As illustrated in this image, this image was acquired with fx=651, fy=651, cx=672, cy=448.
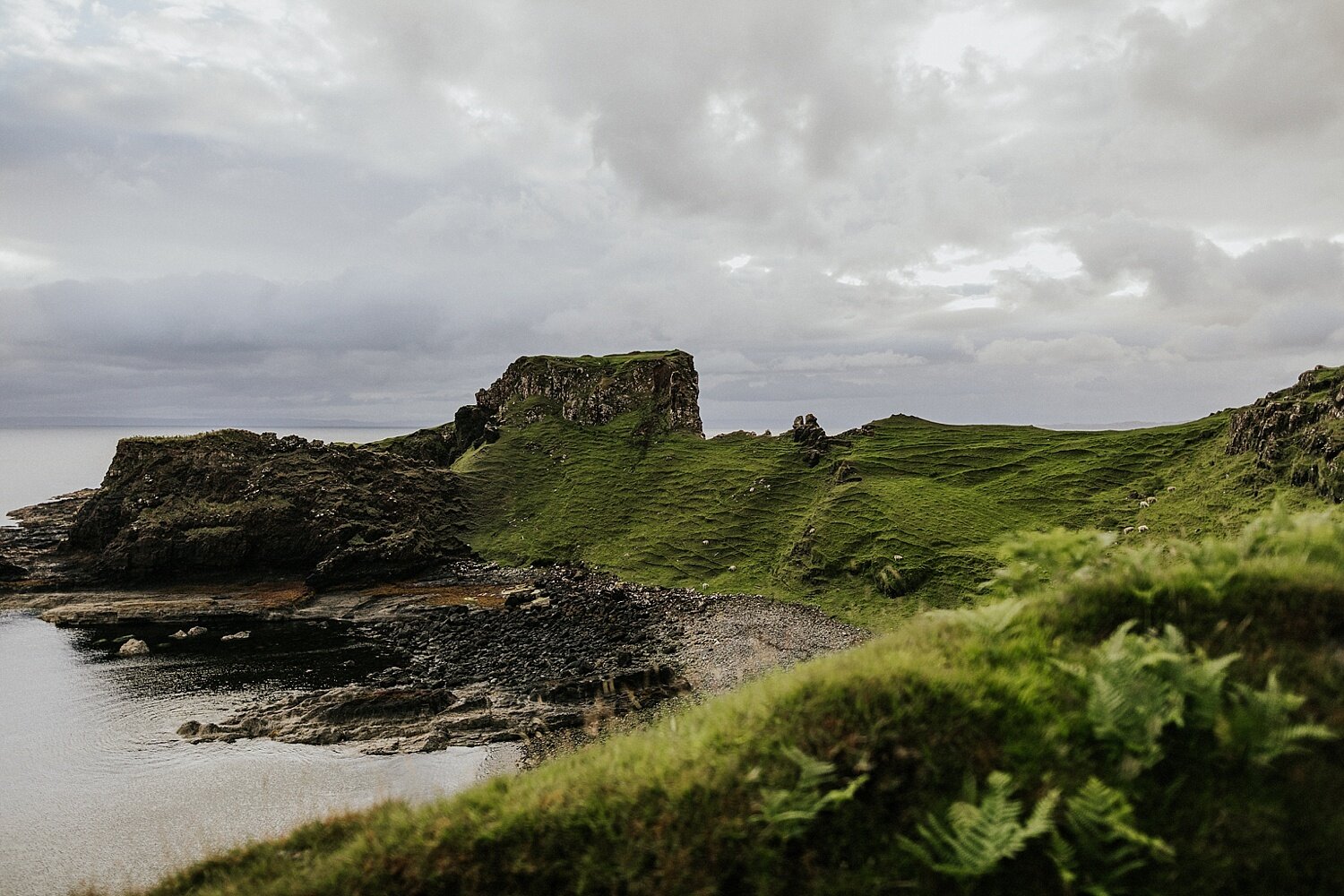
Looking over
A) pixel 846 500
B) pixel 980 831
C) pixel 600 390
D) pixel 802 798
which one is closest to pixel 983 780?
pixel 980 831

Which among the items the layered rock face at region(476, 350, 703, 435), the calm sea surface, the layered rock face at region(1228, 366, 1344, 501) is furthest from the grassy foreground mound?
the layered rock face at region(476, 350, 703, 435)

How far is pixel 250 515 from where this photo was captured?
68.9 meters

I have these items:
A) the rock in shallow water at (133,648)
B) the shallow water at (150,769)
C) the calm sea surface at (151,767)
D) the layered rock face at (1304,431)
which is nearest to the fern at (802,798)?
the calm sea surface at (151,767)

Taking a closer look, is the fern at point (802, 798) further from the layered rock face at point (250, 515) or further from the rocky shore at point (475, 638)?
the layered rock face at point (250, 515)

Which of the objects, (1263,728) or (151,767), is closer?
(1263,728)

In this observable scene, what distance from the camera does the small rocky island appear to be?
113 ft

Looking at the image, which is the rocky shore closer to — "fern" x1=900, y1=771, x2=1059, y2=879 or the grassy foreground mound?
the grassy foreground mound

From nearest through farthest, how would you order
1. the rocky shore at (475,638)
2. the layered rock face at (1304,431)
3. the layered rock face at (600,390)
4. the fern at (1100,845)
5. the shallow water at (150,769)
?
the fern at (1100,845) < the shallow water at (150,769) < the rocky shore at (475,638) < the layered rock face at (1304,431) < the layered rock face at (600,390)

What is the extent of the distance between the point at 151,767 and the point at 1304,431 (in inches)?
2916

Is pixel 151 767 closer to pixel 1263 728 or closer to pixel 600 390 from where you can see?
pixel 1263 728

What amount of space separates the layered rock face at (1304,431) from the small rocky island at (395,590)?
32917 mm

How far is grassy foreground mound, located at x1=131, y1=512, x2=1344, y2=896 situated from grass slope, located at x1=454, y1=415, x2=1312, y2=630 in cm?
3551

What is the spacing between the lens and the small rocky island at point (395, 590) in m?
34.5

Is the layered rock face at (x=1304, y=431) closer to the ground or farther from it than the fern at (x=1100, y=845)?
farther from it
